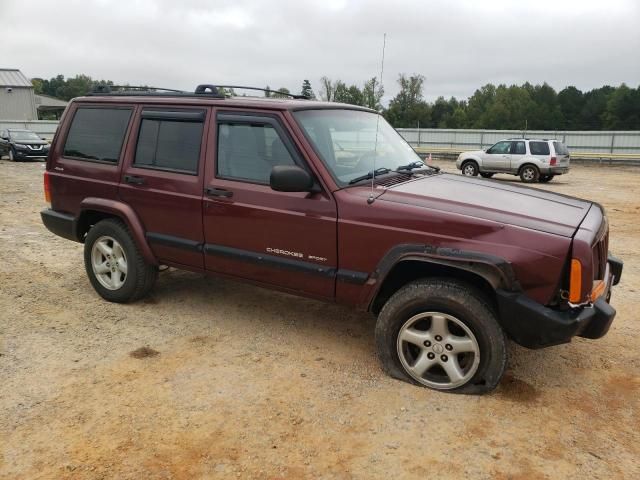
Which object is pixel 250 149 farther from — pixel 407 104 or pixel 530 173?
pixel 407 104

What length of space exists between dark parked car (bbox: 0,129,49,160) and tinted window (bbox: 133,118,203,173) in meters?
19.0

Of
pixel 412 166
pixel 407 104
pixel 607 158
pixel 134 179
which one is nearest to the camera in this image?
pixel 412 166

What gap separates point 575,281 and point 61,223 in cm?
467

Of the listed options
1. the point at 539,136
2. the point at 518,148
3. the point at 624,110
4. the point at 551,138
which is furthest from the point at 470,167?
the point at 624,110

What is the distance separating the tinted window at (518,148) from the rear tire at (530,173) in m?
A: 0.57

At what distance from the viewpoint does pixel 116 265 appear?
4.92 metres

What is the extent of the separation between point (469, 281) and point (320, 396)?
4.05 feet

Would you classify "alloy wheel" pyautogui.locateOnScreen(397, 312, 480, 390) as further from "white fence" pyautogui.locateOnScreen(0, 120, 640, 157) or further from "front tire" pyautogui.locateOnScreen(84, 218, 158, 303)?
"white fence" pyautogui.locateOnScreen(0, 120, 640, 157)

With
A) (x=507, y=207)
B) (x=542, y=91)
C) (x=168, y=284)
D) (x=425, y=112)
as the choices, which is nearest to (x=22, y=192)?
(x=168, y=284)

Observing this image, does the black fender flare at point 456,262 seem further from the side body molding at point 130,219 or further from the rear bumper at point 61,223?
the rear bumper at point 61,223

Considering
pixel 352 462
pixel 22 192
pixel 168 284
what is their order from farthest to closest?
pixel 22 192, pixel 168 284, pixel 352 462

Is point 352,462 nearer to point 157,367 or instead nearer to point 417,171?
point 157,367

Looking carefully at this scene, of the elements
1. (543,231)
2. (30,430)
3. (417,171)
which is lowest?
(30,430)

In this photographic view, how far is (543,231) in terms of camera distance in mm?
3070
